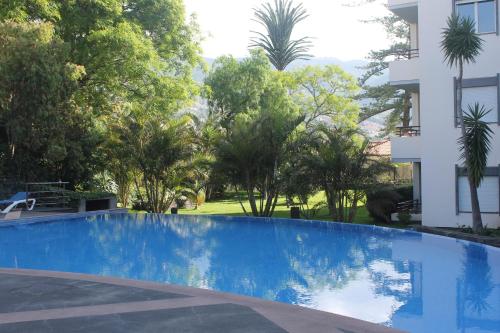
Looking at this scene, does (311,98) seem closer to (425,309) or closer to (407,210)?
(407,210)

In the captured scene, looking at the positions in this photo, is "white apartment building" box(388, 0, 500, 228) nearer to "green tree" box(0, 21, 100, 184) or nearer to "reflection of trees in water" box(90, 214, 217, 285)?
"reflection of trees in water" box(90, 214, 217, 285)

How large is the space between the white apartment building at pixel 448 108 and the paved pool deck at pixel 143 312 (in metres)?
13.3

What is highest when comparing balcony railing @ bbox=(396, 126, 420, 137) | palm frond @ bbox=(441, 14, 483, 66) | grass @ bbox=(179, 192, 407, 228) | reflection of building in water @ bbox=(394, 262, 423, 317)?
palm frond @ bbox=(441, 14, 483, 66)

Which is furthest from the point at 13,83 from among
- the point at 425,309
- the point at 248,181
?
the point at 425,309

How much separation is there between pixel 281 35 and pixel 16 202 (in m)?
43.4

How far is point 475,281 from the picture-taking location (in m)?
11.7

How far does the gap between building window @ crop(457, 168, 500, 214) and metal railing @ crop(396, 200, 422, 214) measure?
2.85 metres

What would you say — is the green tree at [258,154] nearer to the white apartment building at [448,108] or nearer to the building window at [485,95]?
the white apartment building at [448,108]

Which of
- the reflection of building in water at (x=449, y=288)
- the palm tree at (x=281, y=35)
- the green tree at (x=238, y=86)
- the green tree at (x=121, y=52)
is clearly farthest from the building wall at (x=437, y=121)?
the palm tree at (x=281, y=35)

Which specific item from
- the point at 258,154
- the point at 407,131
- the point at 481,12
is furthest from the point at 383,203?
the point at 481,12

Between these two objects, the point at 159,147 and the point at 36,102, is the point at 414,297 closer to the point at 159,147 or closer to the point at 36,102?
the point at 159,147

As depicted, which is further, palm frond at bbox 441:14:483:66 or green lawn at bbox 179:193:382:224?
green lawn at bbox 179:193:382:224

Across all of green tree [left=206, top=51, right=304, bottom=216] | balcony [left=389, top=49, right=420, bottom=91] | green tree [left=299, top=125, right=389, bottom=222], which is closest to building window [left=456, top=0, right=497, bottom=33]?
balcony [left=389, top=49, right=420, bottom=91]

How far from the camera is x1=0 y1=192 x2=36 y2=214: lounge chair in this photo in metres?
21.2
